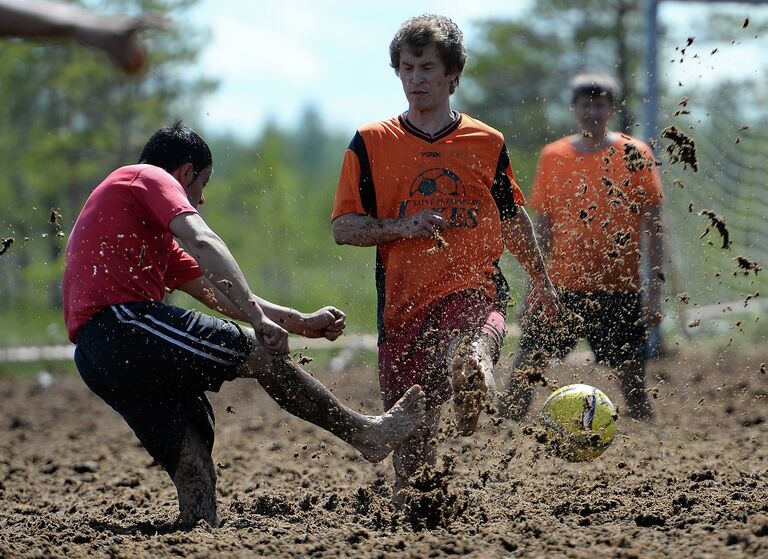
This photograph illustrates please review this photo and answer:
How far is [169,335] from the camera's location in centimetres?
470

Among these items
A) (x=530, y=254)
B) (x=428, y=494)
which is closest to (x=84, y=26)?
(x=428, y=494)

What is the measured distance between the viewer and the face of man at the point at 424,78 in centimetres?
529

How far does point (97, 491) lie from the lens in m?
6.34

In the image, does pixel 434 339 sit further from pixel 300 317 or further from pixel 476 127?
pixel 476 127

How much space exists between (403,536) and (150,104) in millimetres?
15595

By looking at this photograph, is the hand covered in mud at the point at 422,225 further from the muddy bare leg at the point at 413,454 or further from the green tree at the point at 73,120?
the green tree at the point at 73,120

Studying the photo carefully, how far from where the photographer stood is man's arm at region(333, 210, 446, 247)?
5.09 meters

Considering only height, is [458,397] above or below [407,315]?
below

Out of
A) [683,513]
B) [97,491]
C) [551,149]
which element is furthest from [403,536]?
[551,149]

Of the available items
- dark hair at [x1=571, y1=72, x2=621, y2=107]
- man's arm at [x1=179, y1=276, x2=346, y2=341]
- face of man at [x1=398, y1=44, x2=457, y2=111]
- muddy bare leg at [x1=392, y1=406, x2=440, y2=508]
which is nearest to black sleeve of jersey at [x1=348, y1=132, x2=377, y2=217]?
face of man at [x1=398, y1=44, x2=457, y2=111]

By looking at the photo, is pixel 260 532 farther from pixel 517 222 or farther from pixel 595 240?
pixel 595 240

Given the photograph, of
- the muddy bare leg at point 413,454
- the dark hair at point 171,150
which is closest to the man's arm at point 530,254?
the muddy bare leg at point 413,454

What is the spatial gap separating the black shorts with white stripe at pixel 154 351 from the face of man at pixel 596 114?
3.14 m

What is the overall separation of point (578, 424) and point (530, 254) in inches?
36.5
